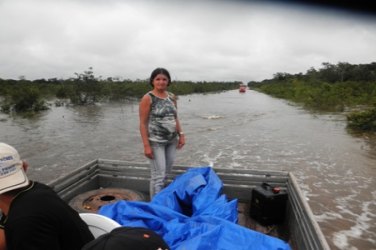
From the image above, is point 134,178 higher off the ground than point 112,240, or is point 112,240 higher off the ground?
point 112,240

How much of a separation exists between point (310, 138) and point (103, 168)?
10.7 m

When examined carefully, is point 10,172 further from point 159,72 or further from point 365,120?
point 365,120

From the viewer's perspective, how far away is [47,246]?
1531 mm

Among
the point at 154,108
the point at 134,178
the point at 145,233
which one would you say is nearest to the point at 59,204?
the point at 145,233

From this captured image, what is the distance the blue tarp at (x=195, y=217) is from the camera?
2430 millimetres

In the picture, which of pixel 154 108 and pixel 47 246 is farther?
pixel 154 108

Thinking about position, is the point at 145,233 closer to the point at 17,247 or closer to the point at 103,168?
the point at 17,247

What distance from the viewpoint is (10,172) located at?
5.29ft

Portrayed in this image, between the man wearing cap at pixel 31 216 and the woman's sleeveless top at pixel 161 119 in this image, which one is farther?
the woman's sleeveless top at pixel 161 119

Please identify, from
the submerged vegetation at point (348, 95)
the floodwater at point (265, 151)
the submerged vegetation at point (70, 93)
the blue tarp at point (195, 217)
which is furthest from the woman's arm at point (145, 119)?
the submerged vegetation at point (70, 93)

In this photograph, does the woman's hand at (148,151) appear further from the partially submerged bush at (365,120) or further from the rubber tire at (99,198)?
the partially submerged bush at (365,120)

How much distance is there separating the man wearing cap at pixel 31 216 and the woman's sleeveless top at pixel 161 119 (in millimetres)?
2104

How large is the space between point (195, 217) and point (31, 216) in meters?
1.70

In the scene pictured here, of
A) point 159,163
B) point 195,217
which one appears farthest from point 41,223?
point 159,163
